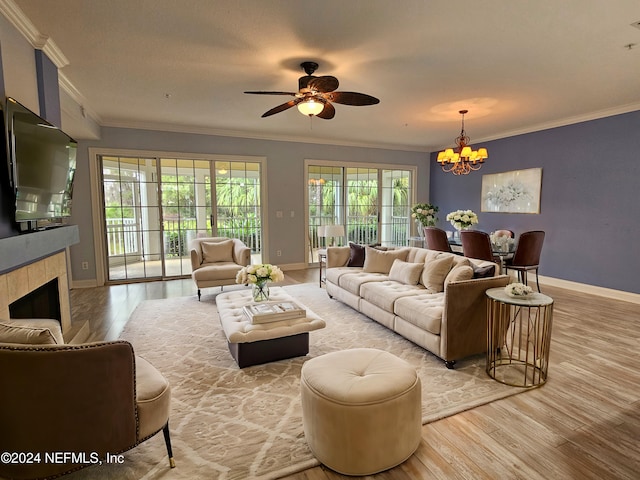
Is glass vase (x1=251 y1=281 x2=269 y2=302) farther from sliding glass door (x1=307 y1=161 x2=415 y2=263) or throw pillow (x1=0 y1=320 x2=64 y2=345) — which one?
sliding glass door (x1=307 y1=161 x2=415 y2=263)

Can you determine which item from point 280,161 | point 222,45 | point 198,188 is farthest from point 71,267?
point 222,45

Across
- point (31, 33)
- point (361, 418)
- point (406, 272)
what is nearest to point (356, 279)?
point (406, 272)

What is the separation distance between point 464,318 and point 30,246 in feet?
10.8

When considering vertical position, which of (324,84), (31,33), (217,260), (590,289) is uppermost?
(31,33)

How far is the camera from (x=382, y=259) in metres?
4.38

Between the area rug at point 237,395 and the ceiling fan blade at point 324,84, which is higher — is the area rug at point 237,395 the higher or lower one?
the lower one

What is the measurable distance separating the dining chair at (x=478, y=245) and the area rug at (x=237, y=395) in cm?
190

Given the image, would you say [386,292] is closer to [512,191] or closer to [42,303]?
[42,303]

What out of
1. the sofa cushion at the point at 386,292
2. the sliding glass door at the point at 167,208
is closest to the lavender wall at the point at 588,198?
the sofa cushion at the point at 386,292

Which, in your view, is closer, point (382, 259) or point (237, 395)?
point (237, 395)

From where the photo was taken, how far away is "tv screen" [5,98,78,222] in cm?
220

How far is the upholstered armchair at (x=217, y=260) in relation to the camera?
4.71 m

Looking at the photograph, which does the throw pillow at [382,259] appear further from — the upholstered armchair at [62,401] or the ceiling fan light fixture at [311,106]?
the upholstered armchair at [62,401]

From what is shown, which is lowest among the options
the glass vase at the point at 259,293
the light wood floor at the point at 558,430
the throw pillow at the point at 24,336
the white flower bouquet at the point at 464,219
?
the light wood floor at the point at 558,430
